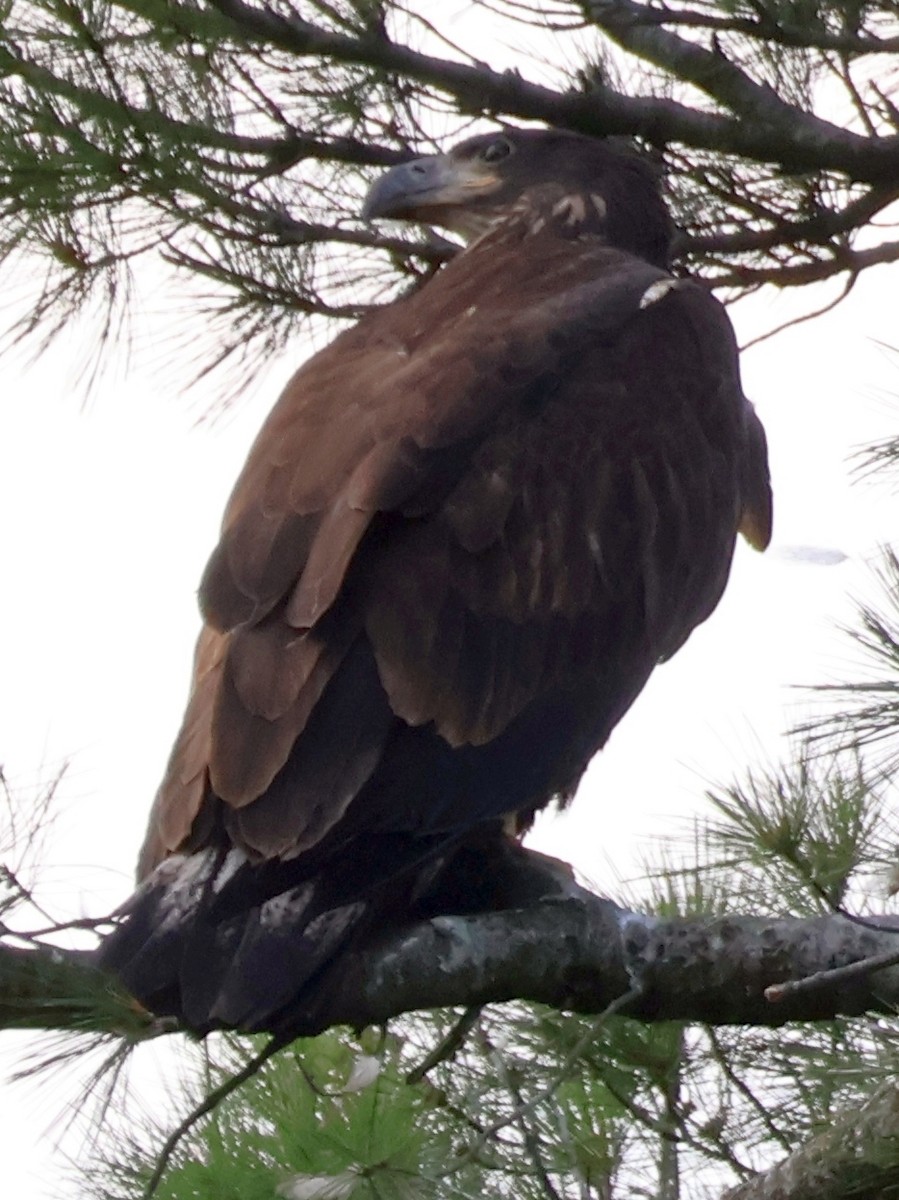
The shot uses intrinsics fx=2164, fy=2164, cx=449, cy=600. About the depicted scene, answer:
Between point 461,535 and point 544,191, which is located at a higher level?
point 544,191

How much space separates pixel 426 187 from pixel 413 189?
6cm

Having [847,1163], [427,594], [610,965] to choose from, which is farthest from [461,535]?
[847,1163]

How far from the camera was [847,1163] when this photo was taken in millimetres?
2520

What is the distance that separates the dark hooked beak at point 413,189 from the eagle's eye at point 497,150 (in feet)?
0.53

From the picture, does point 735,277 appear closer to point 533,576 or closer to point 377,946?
point 533,576

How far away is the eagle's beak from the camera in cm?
373

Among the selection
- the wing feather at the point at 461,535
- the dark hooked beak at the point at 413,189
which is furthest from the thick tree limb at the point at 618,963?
the dark hooked beak at the point at 413,189

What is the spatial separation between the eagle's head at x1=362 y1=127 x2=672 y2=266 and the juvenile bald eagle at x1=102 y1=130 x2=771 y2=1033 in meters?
0.15

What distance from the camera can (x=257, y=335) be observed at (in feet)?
12.4

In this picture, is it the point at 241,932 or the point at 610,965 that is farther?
the point at 610,965

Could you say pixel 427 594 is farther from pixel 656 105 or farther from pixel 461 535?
pixel 656 105

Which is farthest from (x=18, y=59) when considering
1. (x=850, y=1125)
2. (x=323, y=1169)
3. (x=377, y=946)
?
(x=850, y=1125)

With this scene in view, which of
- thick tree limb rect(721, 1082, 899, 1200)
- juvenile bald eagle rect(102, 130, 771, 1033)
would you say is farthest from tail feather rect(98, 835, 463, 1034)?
thick tree limb rect(721, 1082, 899, 1200)

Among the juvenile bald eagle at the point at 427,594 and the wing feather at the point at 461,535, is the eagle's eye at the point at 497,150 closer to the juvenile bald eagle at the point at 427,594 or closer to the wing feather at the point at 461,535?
the juvenile bald eagle at the point at 427,594
